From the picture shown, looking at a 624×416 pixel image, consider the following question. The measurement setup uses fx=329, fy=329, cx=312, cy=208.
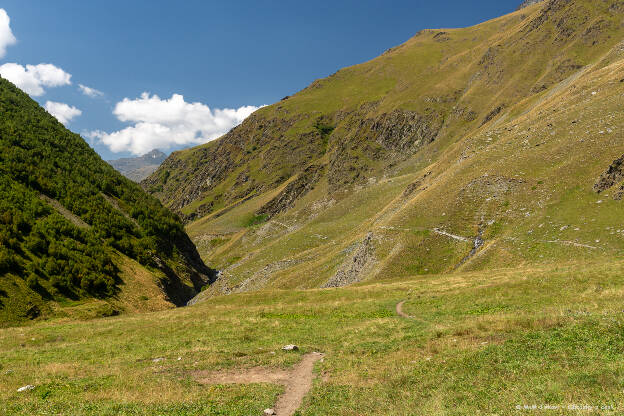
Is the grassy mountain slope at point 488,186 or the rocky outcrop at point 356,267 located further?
the rocky outcrop at point 356,267

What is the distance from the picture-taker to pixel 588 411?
8688 mm

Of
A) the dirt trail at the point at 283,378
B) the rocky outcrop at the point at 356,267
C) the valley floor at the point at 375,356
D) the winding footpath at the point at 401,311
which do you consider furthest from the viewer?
the rocky outcrop at the point at 356,267

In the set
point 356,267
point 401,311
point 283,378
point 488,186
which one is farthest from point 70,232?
point 488,186

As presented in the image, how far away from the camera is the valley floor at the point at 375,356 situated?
11.7m

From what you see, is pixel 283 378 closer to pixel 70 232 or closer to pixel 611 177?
pixel 611 177

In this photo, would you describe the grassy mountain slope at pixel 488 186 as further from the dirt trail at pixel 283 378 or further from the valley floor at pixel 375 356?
the dirt trail at pixel 283 378

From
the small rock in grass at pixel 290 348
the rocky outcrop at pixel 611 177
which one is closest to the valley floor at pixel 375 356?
the small rock in grass at pixel 290 348

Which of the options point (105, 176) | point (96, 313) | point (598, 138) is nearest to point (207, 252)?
point (105, 176)

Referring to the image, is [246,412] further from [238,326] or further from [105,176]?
[105,176]

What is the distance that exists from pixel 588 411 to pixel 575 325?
8563mm

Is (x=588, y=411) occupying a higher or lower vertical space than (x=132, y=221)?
lower

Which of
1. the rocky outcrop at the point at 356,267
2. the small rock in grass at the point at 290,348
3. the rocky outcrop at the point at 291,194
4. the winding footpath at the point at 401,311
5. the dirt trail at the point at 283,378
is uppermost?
the rocky outcrop at the point at 291,194

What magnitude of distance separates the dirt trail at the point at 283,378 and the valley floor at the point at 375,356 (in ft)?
1.04

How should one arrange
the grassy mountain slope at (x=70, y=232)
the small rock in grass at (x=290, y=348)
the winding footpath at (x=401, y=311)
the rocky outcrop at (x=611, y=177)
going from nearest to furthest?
the small rock in grass at (x=290, y=348) → the winding footpath at (x=401, y=311) → the rocky outcrop at (x=611, y=177) → the grassy mountain slope at (x=70, y=232)
